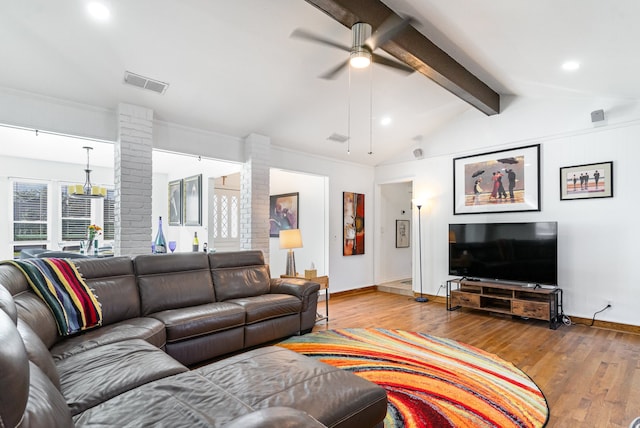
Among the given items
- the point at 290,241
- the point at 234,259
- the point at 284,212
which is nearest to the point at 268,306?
the point at 234,259

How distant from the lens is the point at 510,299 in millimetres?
4398

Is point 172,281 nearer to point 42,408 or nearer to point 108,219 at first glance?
point 42,408

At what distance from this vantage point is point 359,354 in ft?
10.5

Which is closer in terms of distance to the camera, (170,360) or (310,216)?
(170,360)

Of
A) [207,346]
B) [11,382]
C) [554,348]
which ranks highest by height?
[11,382]

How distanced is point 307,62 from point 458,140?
2999mm

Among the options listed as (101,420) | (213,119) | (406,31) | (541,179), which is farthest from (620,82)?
(101,420)

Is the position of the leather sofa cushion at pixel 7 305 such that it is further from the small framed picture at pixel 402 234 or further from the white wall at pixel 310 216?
the small framed picture at pixel 402 234

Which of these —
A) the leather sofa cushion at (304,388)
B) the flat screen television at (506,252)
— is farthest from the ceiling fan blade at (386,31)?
the flat screen television at (506,252)

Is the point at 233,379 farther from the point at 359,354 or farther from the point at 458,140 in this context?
the point at 458,140

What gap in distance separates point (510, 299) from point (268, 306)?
317 cm

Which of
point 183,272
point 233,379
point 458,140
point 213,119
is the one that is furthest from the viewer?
point 458,140

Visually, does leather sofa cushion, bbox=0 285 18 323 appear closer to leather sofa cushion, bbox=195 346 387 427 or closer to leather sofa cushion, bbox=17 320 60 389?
leather sofa cushion, bbox=17 320 60 389

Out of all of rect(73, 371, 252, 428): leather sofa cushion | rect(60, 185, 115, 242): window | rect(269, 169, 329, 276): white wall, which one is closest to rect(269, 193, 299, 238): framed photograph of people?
rect(269, 169, 329, 276): white wall
